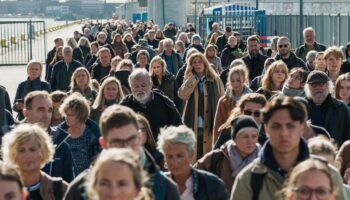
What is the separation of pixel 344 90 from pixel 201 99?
2513mm

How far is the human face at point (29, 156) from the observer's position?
689 cm

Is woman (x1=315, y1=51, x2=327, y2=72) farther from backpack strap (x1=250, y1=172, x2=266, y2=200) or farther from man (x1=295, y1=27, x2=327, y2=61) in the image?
backpack strap (x1=250, y1=172, x2=266, y2=200)

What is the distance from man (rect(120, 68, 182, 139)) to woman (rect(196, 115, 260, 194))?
2.78 metres

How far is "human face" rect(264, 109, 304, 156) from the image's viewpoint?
6.10 metres

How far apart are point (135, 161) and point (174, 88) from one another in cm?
991

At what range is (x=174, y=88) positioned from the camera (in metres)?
15.0

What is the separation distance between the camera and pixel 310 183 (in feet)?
17.2

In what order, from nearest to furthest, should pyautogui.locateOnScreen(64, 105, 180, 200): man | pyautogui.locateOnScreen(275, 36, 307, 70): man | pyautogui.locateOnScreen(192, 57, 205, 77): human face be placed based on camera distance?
1. pyautogui.locateOnScreen(64, 105, 180, 200): man
2. pyautogui.locateOnScreen(192, 57, 205, 77): human face
3. pyautogui.locateOnScreen(275, 36, 307, 70): man

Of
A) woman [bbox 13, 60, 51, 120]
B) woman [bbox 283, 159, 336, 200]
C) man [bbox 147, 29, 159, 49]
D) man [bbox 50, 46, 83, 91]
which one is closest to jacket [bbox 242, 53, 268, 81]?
man [bbox 50, 46, 83, 91]

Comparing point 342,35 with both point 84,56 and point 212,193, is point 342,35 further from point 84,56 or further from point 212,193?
point 212,193

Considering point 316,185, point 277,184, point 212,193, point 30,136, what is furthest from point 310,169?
point 30,136

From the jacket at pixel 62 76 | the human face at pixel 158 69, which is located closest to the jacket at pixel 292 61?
the human face at pixel 158 69

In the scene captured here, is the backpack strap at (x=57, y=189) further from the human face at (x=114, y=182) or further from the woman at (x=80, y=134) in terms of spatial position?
the woman at (x=80, y=134)

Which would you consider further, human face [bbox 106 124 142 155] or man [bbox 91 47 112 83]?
man [bbox 91 47 112 83]
